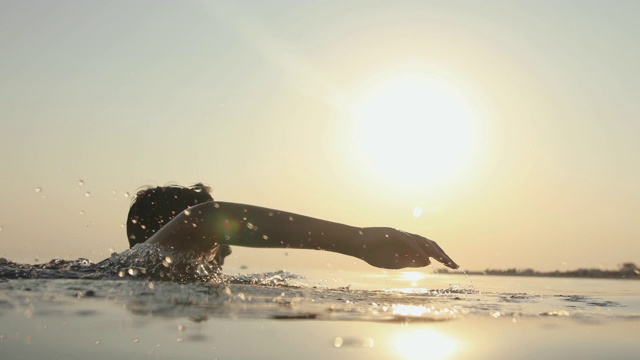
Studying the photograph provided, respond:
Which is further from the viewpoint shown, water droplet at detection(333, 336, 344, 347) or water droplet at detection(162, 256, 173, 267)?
water droplet at detection(162, 256, 173, 267)

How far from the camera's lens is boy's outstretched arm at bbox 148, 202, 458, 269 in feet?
14.1

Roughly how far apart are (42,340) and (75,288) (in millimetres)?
1819

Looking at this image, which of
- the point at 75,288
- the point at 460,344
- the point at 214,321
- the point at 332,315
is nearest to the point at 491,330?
the point at 460,344

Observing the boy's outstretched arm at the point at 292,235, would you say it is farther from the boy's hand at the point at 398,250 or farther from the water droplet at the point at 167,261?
the water droplet at the point at 167,261

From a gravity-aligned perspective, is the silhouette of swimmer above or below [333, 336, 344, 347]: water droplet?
above

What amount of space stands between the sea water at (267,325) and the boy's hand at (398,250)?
0.93 feet

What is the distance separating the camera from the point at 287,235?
4.69 meters

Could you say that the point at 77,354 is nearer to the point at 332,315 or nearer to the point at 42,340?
the point at 42,340

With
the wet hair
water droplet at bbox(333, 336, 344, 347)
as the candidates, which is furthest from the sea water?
the wet hair

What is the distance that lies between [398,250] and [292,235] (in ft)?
2.51

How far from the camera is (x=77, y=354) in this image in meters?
2.37

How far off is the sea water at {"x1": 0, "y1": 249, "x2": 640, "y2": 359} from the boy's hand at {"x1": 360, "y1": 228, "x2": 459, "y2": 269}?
28 cm

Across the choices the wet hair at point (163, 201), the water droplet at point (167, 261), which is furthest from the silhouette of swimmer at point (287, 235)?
the wet hair at point (163, 201)

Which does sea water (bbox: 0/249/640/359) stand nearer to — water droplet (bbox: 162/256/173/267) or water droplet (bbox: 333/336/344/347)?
water droplet (bbox: 333/336/344/347)
